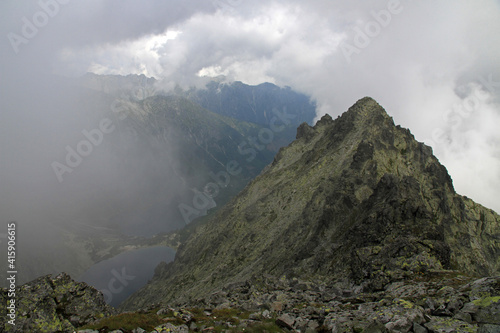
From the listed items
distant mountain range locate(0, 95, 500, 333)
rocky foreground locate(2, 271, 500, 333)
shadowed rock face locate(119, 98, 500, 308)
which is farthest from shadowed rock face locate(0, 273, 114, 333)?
shadowed rock face locate(119, 98, 500, 308)

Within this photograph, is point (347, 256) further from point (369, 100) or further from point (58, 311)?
point (369, 100)

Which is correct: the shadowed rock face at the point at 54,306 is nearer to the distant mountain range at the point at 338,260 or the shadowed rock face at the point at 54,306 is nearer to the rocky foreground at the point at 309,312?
the rocky foreground at the point at 309,312

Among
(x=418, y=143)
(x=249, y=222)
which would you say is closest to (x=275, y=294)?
(x=249, y=222)

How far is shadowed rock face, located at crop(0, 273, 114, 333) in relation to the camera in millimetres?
28559

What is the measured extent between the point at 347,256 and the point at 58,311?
159 feet

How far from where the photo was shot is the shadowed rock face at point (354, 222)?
50.8 metres

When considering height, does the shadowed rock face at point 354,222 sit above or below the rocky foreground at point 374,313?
above

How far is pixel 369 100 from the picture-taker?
451 feet

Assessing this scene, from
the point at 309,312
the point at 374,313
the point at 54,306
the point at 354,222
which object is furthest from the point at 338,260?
the point at 54,306

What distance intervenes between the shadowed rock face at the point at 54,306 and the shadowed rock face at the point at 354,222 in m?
37.8

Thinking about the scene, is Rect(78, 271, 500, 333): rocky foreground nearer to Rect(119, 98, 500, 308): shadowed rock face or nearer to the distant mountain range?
the distant mountain range

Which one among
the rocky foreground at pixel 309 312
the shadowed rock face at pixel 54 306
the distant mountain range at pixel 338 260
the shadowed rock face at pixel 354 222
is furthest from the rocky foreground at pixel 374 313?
the shadowed rock face at pixel 354 222

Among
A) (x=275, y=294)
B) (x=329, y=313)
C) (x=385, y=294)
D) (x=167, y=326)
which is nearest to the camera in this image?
(x=167, y=326)

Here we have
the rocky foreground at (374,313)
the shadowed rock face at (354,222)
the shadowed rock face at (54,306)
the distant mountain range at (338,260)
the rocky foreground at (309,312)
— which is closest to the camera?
the rocky foreground at (374,313)
